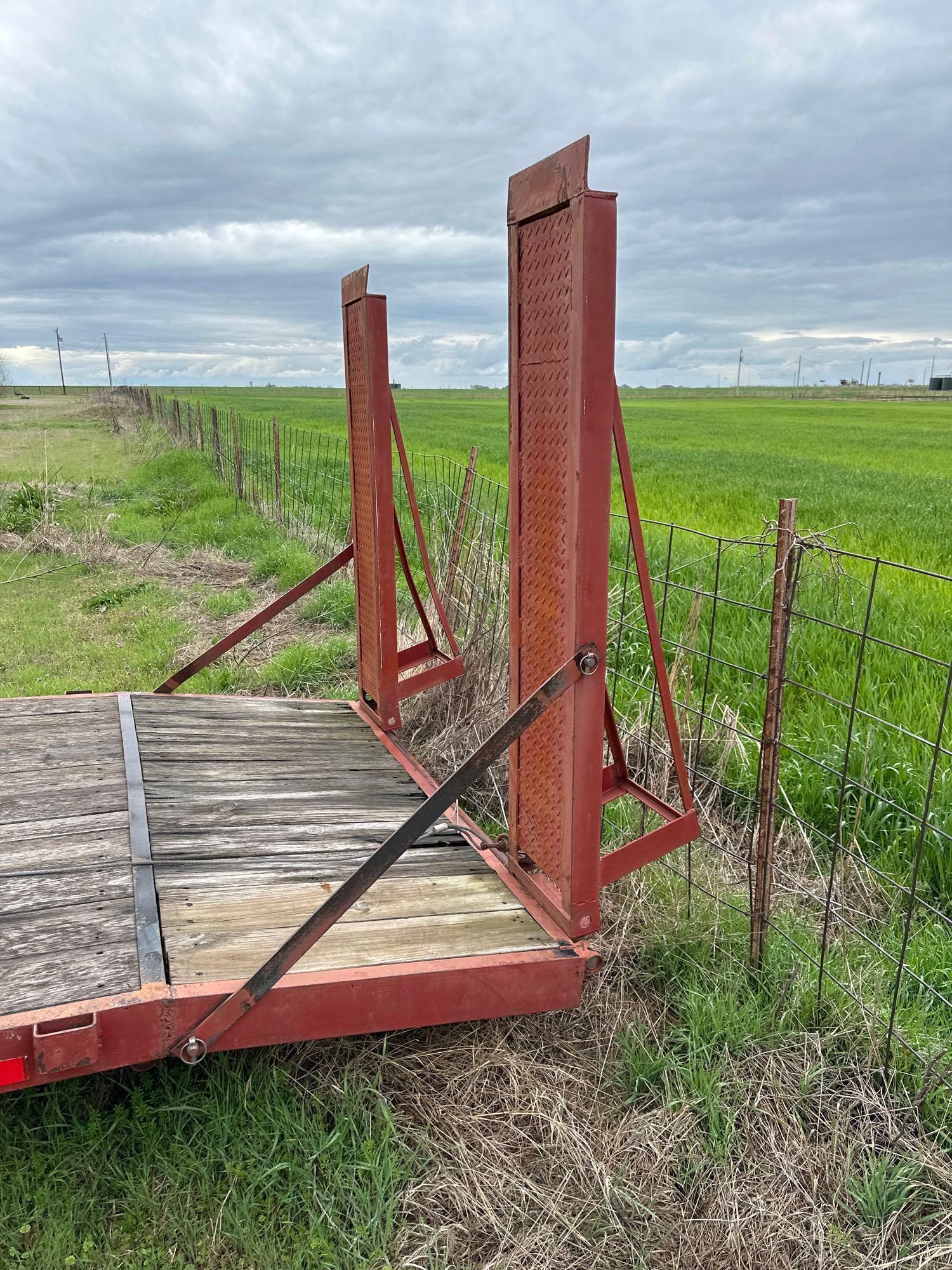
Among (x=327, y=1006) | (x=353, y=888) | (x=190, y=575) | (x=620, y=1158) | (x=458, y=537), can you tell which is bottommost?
(x=620, y=1158)

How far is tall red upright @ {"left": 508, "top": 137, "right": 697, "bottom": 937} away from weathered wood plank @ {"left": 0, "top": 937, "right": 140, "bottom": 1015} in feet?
4.22

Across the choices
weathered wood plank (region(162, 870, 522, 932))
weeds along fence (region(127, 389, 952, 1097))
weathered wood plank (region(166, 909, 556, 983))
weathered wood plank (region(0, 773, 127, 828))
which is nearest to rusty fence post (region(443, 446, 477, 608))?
weeds along fence (region(127, 389, 952, 1097))

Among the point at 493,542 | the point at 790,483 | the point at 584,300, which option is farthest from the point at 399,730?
the point at 790,483

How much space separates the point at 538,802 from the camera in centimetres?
299

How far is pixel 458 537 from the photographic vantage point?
5.90 m

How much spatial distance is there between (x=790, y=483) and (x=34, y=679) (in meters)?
13.1

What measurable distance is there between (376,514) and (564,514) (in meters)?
1.98

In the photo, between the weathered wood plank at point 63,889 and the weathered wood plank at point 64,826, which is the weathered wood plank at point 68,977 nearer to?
the weathered wood plank at point 63,889

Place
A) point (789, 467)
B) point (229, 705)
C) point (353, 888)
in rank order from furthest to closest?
1. point (789, 467)
2. point (229, 705)
3. point (353, 888)

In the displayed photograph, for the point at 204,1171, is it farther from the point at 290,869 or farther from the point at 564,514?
the point at 564,514

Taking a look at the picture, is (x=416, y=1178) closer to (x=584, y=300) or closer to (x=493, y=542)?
(x=584, y=300)

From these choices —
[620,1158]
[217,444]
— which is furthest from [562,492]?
[217,444]

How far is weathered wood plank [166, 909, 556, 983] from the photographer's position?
2.58m

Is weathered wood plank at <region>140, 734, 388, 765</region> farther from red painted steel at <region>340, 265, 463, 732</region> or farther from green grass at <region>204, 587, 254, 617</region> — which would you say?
green grass at <region>204, 587, 254, 617</region>
